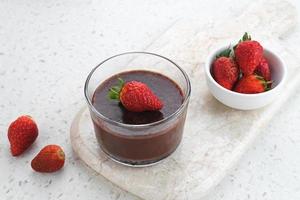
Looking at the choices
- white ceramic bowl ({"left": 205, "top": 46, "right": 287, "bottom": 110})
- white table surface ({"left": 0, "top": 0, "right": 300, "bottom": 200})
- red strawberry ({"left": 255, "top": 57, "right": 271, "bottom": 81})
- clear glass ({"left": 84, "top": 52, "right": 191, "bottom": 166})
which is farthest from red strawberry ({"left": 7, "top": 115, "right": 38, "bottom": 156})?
red strawberry ({"left": 255, "top": 57, "right": 271, "bottom": 81})

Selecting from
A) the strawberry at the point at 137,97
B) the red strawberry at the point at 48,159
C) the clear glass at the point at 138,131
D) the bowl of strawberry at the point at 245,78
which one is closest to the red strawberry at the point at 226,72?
the bowl of strawberry at the point at 245,78

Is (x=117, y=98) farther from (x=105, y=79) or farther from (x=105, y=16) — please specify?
(x=105, y=16)

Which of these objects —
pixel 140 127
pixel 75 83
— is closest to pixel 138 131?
pixel 140 127

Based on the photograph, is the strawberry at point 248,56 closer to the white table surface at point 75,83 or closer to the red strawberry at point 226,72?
the red strawberry at point 226,72

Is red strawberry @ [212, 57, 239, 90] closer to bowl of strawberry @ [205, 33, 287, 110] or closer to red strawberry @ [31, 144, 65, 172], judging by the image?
bowl of strawberry @ [205, 33, 287, 110]

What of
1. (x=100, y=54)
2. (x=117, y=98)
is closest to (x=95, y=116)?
(x=117, y=98)
